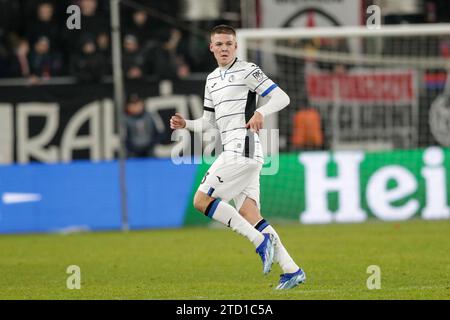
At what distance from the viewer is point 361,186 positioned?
18.8 metres

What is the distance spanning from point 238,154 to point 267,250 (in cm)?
86

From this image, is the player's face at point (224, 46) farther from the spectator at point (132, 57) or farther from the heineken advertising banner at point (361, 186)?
the spectator at point (132, 57)

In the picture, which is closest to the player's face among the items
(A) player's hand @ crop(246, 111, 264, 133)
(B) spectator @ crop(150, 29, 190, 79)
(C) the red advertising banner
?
(A) player's hand @ crop(246, 111, 264, 133)

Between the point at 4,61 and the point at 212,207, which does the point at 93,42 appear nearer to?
the point at 4,61

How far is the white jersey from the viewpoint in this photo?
1020 centimetres

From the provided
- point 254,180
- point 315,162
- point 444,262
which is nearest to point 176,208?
point 315,162

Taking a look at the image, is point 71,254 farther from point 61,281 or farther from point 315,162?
point 315,162

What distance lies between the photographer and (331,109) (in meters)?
20.4

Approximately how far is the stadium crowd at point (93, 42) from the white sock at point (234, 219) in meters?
9.69

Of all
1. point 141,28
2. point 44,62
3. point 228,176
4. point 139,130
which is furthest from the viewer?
point 141,28

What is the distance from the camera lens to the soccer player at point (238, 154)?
33.2 feet

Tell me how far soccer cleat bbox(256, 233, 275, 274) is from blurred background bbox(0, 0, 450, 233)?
291 inches

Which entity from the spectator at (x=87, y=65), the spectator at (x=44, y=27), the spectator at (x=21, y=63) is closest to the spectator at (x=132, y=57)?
the spectator at (x=87, y=65)
